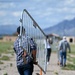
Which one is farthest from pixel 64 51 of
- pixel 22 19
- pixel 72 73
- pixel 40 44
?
pixel 22 19

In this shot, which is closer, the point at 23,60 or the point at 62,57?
the point at 23,60

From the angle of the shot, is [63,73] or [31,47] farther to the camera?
[63,73]

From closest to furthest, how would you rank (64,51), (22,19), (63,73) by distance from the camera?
(22,19) → (63,73) → (64,51)

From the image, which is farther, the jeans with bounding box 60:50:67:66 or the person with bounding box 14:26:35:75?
the jeans with bounding box 60:50:67:66

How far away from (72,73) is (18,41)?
10.0m

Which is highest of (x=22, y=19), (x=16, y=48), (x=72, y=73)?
(x=22, y=19)

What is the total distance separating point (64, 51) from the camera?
24.8m

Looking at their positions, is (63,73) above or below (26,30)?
below

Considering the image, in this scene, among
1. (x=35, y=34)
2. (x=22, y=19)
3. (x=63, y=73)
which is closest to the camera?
(x=22, y=19)

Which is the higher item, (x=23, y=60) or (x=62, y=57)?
(x=23, y=60)

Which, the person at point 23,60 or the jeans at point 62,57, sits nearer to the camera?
the person at point 23,60

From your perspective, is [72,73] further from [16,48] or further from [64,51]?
[16,48]

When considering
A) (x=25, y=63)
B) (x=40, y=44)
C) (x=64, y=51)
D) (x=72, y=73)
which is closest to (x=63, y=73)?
(x=72, y=73)

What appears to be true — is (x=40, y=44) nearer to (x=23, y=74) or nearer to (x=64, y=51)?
(x=23, y=74)
